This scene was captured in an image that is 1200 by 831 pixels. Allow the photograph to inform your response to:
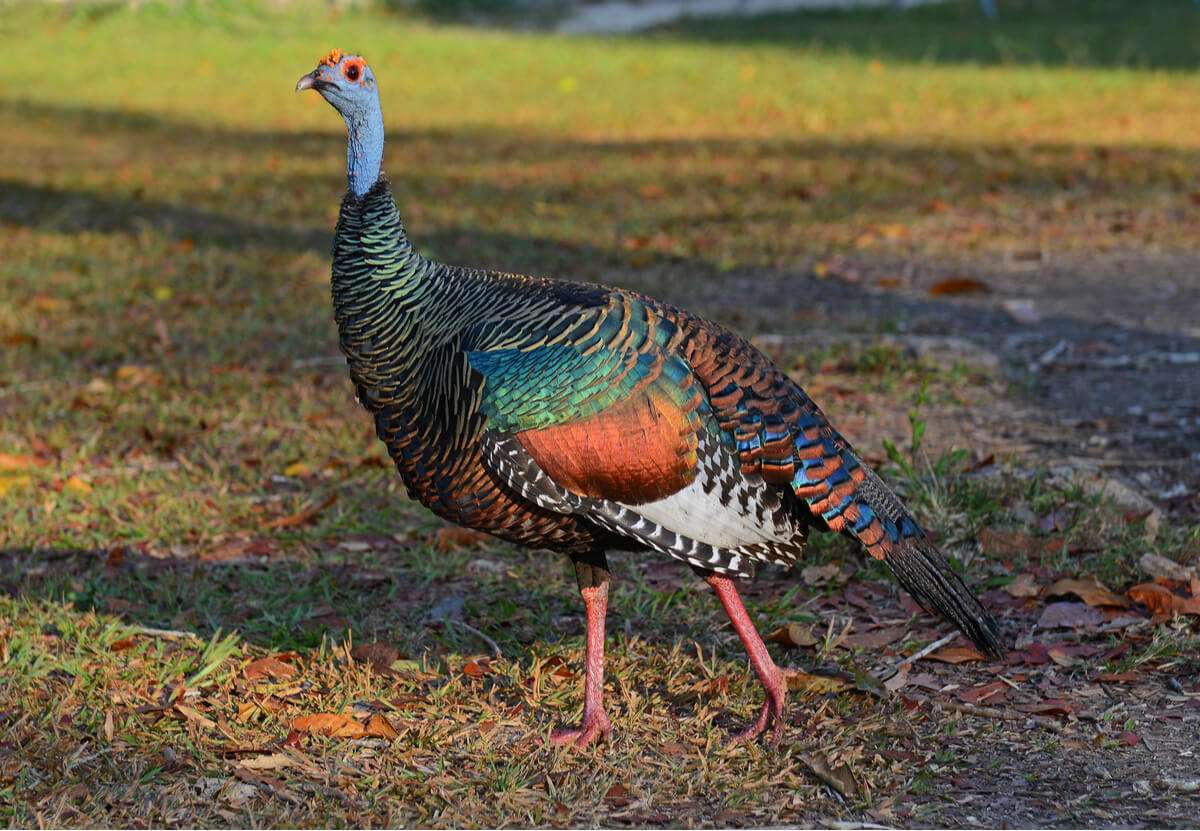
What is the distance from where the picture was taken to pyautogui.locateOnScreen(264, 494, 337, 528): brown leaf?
17.8ft

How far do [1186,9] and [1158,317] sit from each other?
1449cm

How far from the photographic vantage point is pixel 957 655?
4320 mm

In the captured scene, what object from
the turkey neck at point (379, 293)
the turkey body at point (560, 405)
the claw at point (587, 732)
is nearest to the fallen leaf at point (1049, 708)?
the turkey body at point (560, 405)

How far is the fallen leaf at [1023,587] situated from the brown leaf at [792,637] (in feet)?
2.22

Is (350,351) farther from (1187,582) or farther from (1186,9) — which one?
(1186,9)

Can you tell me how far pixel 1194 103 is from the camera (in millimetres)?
13352

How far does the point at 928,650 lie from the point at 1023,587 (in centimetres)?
50

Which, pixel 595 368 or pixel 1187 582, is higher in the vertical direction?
pixel 595 368

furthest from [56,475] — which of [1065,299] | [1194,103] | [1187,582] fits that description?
[1194,103]

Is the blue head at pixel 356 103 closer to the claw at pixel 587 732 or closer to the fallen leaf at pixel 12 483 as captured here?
the claw at pixel 587 732

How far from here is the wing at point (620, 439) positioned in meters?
3.64

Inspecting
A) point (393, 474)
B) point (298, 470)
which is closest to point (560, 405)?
point (393, 474)

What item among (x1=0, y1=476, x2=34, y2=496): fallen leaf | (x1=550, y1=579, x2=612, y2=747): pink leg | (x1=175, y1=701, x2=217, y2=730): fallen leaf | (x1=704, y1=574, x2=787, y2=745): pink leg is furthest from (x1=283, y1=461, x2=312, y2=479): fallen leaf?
(x1=704, y1=574, x2=787, y2=745): pink leg


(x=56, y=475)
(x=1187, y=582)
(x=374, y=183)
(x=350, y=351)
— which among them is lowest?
(x=56, y=475)
